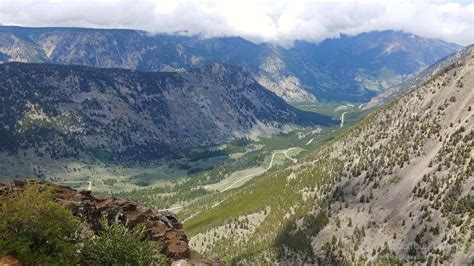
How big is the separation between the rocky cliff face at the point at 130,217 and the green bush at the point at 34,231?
50.0 feet

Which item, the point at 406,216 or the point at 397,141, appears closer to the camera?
the point at 406,216

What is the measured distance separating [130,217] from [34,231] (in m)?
20.7

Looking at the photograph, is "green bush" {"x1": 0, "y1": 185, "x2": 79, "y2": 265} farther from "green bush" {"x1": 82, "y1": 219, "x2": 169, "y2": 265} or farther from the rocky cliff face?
the rocky cliff face

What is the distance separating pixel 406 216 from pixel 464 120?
142ft

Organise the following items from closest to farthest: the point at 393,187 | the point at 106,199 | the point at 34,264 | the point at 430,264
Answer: the point at 34,264, the point at 106,199, the point at 430,264, the point at 393,187

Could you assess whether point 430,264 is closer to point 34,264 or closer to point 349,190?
point 349,190

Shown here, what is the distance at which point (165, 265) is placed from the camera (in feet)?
198

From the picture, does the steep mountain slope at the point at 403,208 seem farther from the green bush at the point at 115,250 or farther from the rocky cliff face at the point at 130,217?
the green bush at the point at 115,250

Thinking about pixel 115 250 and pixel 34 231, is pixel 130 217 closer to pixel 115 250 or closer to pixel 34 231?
pixel 115 250

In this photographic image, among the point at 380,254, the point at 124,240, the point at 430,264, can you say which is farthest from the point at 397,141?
the point at 124,240

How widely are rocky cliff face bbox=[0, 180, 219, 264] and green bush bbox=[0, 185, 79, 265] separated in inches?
600

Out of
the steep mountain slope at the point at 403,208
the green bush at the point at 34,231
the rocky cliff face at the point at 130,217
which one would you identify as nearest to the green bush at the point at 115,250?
the green bush at the point at 34,231

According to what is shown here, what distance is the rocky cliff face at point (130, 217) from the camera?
6669 centimetres

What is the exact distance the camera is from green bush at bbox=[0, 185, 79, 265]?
4959 cm
